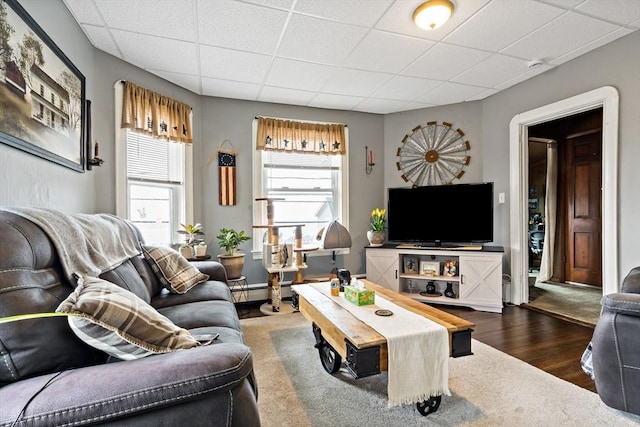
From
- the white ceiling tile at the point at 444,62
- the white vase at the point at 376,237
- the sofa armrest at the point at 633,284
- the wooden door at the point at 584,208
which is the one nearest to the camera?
the sofa armrest at the point at 633,284

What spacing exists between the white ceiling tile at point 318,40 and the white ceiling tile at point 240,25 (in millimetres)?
101

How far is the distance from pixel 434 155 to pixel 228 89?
2.69 metres

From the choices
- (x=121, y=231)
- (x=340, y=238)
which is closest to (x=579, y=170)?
(x=340, y=238)

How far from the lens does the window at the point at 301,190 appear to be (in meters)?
3.77

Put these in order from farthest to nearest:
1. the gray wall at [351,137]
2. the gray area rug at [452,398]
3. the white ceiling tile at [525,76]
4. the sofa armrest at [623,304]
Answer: the white ceiling tile at [525,76] → the gray wall at [351,137] → the gray area rug at [452,398] → the sofa armrest at [623,304]

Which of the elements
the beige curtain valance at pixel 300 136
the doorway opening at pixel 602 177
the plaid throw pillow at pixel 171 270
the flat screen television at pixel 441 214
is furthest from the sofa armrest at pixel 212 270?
the doorway opening at pixel 602 177

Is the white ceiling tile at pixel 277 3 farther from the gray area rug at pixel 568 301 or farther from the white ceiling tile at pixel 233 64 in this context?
the gray area rug at pixel 568 301

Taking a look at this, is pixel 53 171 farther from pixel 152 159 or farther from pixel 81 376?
pixel 81 376

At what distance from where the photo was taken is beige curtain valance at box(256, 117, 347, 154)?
374cm

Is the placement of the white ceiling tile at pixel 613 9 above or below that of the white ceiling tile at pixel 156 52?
above

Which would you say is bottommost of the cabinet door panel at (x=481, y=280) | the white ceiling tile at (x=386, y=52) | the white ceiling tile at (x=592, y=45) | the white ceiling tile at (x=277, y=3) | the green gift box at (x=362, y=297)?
the cabinet door panel at (x=481, y=280)

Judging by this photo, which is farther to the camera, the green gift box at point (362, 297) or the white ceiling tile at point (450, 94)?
the white ceiling tile at point (450, 94)

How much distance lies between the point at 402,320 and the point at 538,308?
259 cm

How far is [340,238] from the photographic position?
356 centimetres
